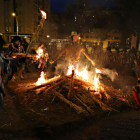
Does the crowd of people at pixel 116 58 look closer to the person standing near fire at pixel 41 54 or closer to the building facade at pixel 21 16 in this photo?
the person standing near fire at pixel 41 54

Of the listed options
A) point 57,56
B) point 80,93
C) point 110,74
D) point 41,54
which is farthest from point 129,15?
point 80,93

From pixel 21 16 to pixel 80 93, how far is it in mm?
43090

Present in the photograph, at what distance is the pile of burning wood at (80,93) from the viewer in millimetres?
4956

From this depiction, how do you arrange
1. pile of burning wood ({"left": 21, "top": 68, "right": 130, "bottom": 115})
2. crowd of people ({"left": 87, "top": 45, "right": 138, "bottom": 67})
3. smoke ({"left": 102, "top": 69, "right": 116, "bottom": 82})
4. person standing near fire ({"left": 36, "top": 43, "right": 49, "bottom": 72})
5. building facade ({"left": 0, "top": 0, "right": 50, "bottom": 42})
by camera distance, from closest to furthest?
pile of burning wood ({"left": 21, "top": 68, "right": 130, "bottom": 115})
person standing near fire ({"left": 36, "top": 43, "right": 49, "bottom": 72})
smoke ({"left": 102, "top": 69, "right": 116, "bottom": 82})
crowd of people ({"left": 87, "top": 45, "right": 138, "bottom": 67})
building facade ({"left": 0, "top": 0, "right": 50, "bottom": 42})

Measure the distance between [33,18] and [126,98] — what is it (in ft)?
139

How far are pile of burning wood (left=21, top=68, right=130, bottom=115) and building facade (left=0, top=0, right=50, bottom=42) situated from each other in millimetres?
36947

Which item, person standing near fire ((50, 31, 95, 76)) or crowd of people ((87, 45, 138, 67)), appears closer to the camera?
person standing near fire ((50, 31, 95, 76))

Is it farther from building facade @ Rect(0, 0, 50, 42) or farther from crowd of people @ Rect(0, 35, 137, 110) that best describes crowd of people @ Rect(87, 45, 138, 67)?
building facade @ Rect(0, 0, 50, 42)

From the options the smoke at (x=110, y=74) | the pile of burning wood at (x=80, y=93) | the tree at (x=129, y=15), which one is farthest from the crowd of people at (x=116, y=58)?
the pile of burning wood at (x=80, y=93)

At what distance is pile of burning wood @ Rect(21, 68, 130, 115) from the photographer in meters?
4.96

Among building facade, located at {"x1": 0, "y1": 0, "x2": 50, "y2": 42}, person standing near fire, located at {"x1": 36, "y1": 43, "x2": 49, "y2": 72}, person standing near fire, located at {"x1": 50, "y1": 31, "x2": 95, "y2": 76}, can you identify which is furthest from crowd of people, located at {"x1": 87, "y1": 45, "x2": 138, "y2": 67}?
building facade, located at {"x1": 0, "y1": 0, "x2": 50, "y2": 42}

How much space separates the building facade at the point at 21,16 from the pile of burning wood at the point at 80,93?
3695cm

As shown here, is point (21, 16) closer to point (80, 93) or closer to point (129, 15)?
point (129, 15)

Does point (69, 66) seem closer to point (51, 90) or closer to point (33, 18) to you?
point (51, 90)
